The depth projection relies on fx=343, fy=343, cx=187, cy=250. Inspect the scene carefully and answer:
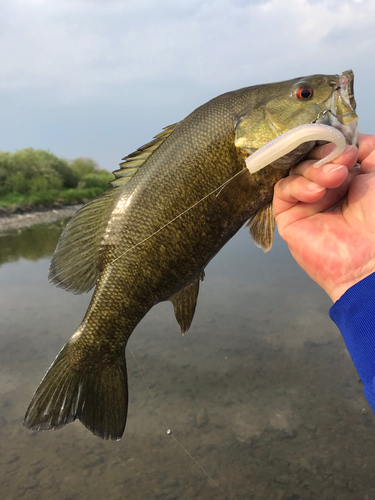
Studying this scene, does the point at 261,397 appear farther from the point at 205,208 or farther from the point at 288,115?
the point at 288,115

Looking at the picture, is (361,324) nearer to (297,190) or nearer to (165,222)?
(297,190)

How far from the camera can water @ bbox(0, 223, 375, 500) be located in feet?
12.7

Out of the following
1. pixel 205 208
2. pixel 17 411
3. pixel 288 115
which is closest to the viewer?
pixel 288 115

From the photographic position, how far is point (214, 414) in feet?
15.6

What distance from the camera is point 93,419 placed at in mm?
2150

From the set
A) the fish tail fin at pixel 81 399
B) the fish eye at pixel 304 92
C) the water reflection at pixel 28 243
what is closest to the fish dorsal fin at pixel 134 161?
the fish eye at pixel 304 92

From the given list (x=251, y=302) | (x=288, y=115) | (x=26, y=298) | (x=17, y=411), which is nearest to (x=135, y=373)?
(x=17, y=411)

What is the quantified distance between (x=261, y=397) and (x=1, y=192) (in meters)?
25.1

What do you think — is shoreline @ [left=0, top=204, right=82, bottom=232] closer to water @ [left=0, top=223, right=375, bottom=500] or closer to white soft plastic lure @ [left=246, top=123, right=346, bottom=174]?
water @ [left=0, top=223, right=375, bottom=500]

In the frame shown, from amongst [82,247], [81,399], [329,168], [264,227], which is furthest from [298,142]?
[81,399]

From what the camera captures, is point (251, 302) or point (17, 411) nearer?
point (17, 411)

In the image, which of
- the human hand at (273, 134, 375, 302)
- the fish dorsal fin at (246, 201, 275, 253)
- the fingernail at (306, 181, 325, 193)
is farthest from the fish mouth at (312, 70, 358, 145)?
the fish dorsal fin at (246, 201, 275, 253)

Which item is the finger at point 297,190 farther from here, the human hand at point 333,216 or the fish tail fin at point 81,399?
the fish tail fin at point 81,399

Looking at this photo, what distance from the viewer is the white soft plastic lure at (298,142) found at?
5.12ft
